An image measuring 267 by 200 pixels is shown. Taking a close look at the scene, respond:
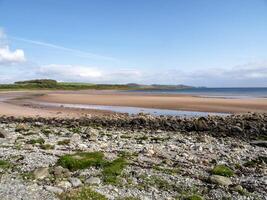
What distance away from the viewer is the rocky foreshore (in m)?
10.1

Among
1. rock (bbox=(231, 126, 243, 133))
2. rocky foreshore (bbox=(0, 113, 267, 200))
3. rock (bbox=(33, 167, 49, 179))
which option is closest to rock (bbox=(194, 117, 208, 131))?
rock (bbox=(231, 126, 243, 133))

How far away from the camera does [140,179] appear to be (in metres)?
11.2

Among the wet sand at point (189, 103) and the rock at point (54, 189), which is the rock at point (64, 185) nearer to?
the rock at point (54, 189)

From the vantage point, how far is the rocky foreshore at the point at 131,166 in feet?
A: 33.0

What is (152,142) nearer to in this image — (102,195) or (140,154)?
(140,154)

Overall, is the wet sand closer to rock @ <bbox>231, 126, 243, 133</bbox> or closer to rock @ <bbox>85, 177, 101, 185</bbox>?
rock @ <bbox>231, 126, 243, 133</bbox>

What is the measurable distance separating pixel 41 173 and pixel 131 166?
10.3ft

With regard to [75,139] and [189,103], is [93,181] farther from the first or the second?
[189,103]

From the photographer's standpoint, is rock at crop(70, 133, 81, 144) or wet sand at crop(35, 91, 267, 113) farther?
wet sand at crop(35, 91, 267, 113)

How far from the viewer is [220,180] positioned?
11.1m

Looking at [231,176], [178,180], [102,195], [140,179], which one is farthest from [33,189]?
[231,176]

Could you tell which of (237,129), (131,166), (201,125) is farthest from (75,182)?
(201,125)

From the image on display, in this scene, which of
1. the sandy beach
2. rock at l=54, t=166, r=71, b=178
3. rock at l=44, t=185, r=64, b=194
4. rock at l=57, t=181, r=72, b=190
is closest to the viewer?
rock at l=44, t=185, r=64, b=194

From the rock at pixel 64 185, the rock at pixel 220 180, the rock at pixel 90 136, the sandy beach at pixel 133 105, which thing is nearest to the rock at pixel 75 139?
the rock at pixel 90 136
